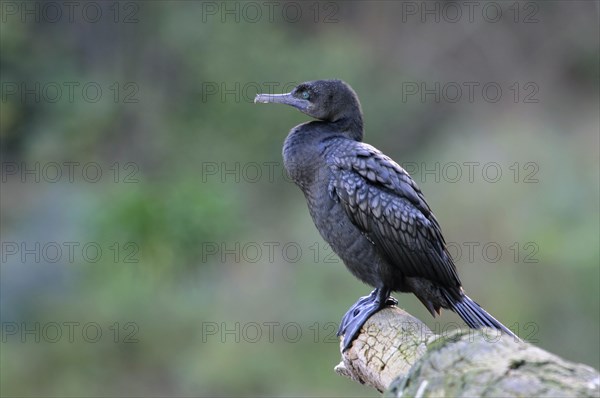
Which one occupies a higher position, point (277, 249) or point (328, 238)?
point (328, 238)

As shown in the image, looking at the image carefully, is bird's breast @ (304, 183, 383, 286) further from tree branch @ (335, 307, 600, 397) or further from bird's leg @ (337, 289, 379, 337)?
tree branch @ (335, 307, 600, 397)

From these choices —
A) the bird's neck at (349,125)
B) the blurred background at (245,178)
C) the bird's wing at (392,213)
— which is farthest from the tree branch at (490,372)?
the blurred background at (245,178)

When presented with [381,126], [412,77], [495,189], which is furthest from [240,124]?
[495,189]

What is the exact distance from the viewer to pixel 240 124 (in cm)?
1231

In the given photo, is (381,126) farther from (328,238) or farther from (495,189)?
(328,238)

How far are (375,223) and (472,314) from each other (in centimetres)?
64

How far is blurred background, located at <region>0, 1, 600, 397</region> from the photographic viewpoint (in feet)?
30.3

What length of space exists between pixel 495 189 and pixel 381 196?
225 inches

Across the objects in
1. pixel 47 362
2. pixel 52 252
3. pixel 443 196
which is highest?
pixel 443 196

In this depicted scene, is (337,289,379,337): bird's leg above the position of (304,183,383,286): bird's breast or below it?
below

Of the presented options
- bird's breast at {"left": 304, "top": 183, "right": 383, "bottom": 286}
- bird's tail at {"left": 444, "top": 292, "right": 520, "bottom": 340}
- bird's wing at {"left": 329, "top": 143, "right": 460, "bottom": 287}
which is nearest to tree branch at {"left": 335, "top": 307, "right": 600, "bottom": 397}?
bird's tail at {"left": 444, "top": 292, "right": 520, "bottom": 340}

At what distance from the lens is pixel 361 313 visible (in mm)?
4234

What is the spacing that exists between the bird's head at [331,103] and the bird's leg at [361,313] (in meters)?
0.87

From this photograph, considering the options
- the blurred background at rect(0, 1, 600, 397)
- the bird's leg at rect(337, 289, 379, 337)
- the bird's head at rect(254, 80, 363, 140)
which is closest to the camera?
the bird's leg at rect(337, 289, 379, 337)
